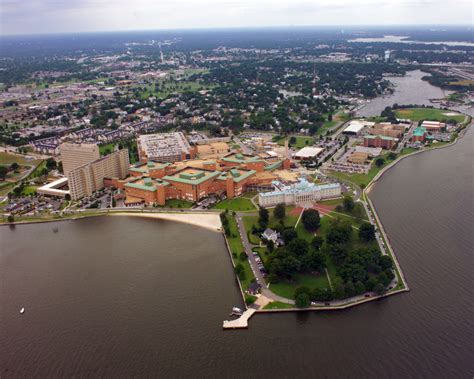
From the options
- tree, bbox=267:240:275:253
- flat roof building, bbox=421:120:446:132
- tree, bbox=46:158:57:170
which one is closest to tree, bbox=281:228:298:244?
tree, bbox=267:240:275:253

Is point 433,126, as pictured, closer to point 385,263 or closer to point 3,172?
point 385,263

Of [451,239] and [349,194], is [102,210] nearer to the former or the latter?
[349,194]

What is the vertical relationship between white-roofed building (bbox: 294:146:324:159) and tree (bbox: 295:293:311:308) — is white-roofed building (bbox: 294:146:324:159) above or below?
below

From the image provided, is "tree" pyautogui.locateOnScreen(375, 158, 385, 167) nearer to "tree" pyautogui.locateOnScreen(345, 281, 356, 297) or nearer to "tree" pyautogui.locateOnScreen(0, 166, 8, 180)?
A: "tree" pyautogui.locateOnScreen(345, 281, 356, 297)

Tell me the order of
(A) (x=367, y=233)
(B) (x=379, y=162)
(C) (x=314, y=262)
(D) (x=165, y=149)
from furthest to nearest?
(D) (x=165, y=149) < (B) (x=379, y=162) < (A) (x=367, y=233) < (C) (x=314, y=262)

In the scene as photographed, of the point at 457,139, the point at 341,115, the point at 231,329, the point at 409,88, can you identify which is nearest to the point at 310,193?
the point at 231,329

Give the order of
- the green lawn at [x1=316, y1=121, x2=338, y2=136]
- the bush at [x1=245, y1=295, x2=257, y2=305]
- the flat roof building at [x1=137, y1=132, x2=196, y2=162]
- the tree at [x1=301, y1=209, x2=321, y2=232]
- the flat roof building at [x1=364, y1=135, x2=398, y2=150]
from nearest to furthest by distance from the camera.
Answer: the bush at [x1=245, y1=295, x2=257, y2=305]
the tree at [x1=301, y1=209, x2=321, y2=232]
the flat roof building at [x1=137, y1=132, x2=196, y2=162]
the flat roof building at [x1=364, y1=135, x2=398, y2=150]
the green lawn at [x1=316, y1=121, x2=338, y2=136]

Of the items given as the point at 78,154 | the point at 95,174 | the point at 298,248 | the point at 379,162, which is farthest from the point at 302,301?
the point at 78,154

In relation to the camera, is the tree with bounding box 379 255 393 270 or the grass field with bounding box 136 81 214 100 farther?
the grass field with bounding box 136 81 214 100
